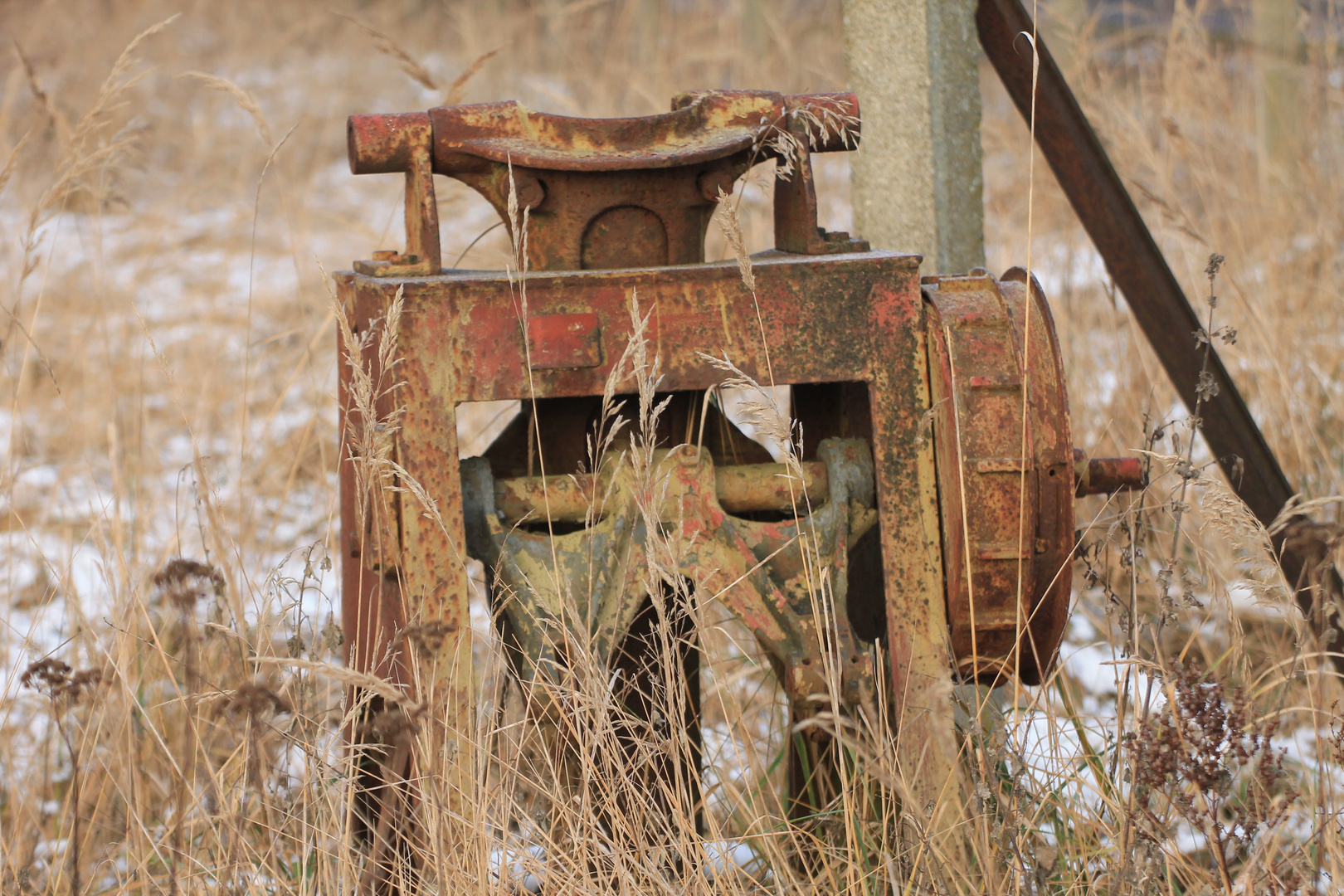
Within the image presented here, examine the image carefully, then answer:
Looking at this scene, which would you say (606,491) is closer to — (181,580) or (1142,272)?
(181,580)

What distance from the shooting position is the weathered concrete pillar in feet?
7.76

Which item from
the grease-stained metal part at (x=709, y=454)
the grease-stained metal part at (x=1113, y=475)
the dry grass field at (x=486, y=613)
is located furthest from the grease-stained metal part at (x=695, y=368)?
the grease-stained metal part at (x=1113, y=475)

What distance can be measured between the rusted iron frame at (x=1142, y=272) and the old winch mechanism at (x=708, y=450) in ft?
1.58

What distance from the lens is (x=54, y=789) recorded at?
2447mm

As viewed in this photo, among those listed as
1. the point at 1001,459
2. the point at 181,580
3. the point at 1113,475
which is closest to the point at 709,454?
the point at 1001,459

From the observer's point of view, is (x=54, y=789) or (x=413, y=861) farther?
(x=54, y=789)

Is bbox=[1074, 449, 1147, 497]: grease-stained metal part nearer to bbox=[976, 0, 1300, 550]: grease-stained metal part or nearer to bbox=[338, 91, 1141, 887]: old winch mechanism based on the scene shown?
bbox=[338, 91, 1141, 887]: old winch mechanism

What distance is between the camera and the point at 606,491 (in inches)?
65.1

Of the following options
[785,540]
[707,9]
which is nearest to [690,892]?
[785,540]

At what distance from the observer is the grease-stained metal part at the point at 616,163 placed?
1.66 meters

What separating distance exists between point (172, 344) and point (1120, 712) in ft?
16.8

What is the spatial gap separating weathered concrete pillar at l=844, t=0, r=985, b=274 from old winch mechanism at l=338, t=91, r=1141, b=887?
2.17 ft

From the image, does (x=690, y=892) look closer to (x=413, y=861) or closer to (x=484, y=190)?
(x=413, y=861)

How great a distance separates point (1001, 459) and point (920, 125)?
1.09 m
